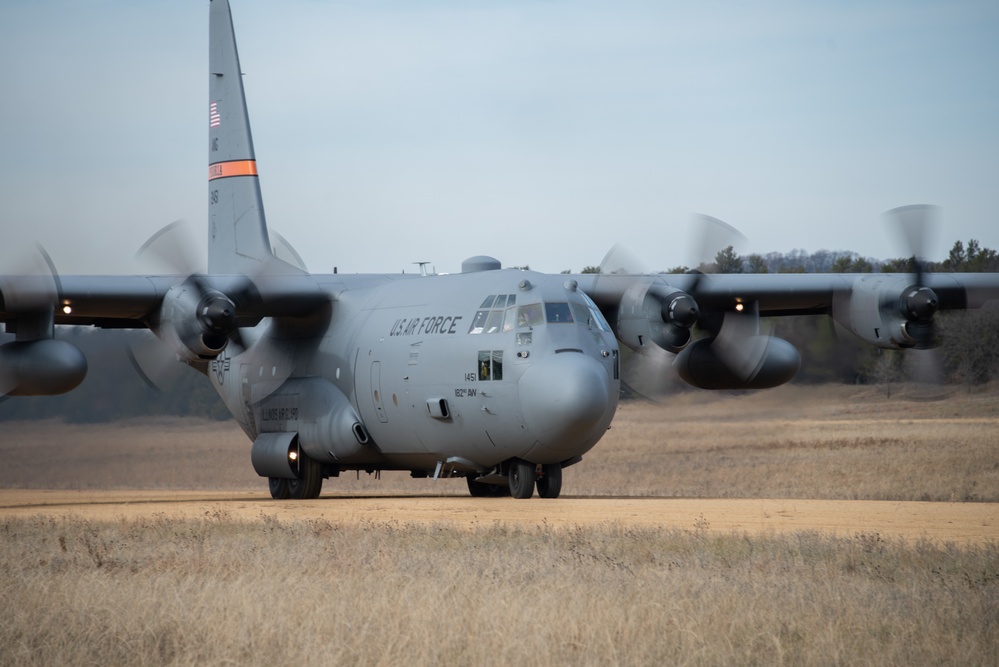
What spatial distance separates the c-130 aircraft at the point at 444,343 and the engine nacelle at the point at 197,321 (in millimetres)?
31

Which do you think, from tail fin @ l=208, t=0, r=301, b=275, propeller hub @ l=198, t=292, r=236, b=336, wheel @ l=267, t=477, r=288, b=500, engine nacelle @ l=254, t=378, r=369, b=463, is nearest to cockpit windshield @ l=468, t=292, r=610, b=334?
engine nacelle @ l=254, t=378, r=369, b=463

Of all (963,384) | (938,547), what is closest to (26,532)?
(938,547)

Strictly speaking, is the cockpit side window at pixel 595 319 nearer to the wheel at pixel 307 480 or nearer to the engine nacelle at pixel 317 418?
the engine nacelle at pixel 317 418

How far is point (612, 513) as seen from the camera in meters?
17.8

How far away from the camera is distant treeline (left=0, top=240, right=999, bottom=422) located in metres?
24.3

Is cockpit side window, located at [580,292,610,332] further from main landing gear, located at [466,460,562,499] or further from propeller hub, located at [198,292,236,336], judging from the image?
propeller hub, located at [198,292,236,336]

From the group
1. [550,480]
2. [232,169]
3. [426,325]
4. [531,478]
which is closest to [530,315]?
[426,325]

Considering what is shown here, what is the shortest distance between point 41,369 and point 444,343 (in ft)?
21.6

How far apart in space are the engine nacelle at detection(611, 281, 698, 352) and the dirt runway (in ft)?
9.20

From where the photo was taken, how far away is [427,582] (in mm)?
11273

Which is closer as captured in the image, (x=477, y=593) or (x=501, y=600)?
(x=501, y=600)

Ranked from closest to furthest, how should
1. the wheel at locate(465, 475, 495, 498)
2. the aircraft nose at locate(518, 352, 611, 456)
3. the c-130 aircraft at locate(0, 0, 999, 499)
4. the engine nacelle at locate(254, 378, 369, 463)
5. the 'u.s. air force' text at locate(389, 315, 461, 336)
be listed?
the aircraft nose at locate(518, 352, 611, 456) → the c-130 aircraft at locate(0, 0, 999, 499) → the 'u.s. air force' text at locate(389, 315, 461, 336) → the engine nacelle at locate(254, 378, 369, 463) → the wheel at locate(465, 475, 495, 498)

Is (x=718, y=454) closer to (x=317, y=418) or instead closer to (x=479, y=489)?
(x=479, y=489)

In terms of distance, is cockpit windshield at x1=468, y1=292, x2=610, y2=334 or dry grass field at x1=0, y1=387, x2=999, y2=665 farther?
cockpit windshield at x1=468, y1=292, x2=610, y2=334
